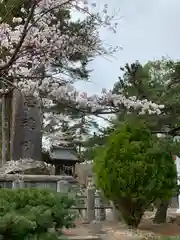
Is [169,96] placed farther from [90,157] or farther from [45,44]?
[45,44]

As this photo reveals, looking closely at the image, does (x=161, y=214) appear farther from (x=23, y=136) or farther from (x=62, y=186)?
(x=23, y=136)

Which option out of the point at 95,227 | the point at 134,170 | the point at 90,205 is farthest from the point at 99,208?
the point at 134,170

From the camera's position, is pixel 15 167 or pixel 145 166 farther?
pixel 15 167

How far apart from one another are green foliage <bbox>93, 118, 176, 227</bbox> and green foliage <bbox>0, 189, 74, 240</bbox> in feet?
10.5

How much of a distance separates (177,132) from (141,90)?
1619mm

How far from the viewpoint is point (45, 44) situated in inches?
249

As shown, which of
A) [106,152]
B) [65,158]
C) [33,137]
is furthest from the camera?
[65,158]

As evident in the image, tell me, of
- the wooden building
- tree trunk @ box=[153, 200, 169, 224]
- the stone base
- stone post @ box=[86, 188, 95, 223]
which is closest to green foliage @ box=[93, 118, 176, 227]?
the stone base

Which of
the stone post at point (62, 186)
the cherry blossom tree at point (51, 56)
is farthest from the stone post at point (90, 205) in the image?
the cherry blossom tree at point (51, 56)

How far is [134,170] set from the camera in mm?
9047

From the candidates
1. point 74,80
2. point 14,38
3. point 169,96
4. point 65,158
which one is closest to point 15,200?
point 74,80

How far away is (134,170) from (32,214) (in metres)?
4.16

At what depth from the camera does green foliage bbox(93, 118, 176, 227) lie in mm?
9047

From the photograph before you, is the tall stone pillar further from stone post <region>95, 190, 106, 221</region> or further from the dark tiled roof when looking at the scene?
the dark tiled roof
